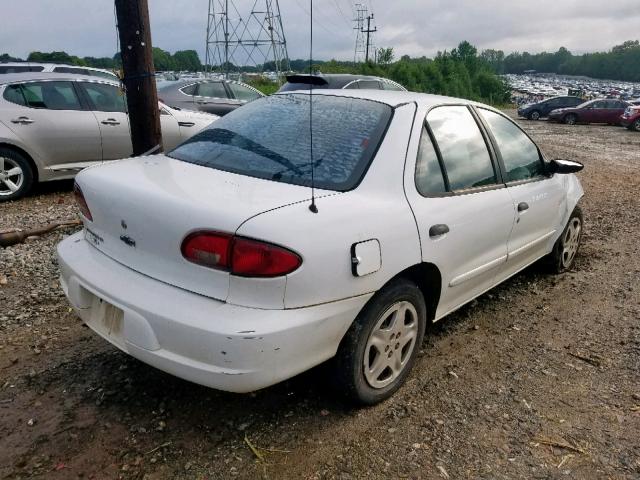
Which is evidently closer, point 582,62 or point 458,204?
point 458,204

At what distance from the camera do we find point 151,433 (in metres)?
2.44

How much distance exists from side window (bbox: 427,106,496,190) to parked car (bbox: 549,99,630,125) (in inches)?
999

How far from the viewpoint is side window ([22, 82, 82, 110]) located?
21.6ft

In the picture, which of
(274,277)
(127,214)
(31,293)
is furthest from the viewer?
(31,293)

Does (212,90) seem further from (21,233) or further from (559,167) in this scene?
(559,167)

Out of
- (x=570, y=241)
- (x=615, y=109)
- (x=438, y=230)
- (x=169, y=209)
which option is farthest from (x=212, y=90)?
(x=615, y=109)

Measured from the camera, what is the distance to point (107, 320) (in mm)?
2383

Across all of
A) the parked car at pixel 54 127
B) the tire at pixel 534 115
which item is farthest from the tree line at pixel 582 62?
the parked car at pixel 54 127

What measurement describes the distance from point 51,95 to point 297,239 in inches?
236

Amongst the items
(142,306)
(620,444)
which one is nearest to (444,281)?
(620,444)

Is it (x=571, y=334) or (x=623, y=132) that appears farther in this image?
(x=623, y=132)

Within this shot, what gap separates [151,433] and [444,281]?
64.5 inches

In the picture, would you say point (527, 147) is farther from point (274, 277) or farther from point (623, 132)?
point (623, 132)

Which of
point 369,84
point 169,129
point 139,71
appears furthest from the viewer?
point 369,84
